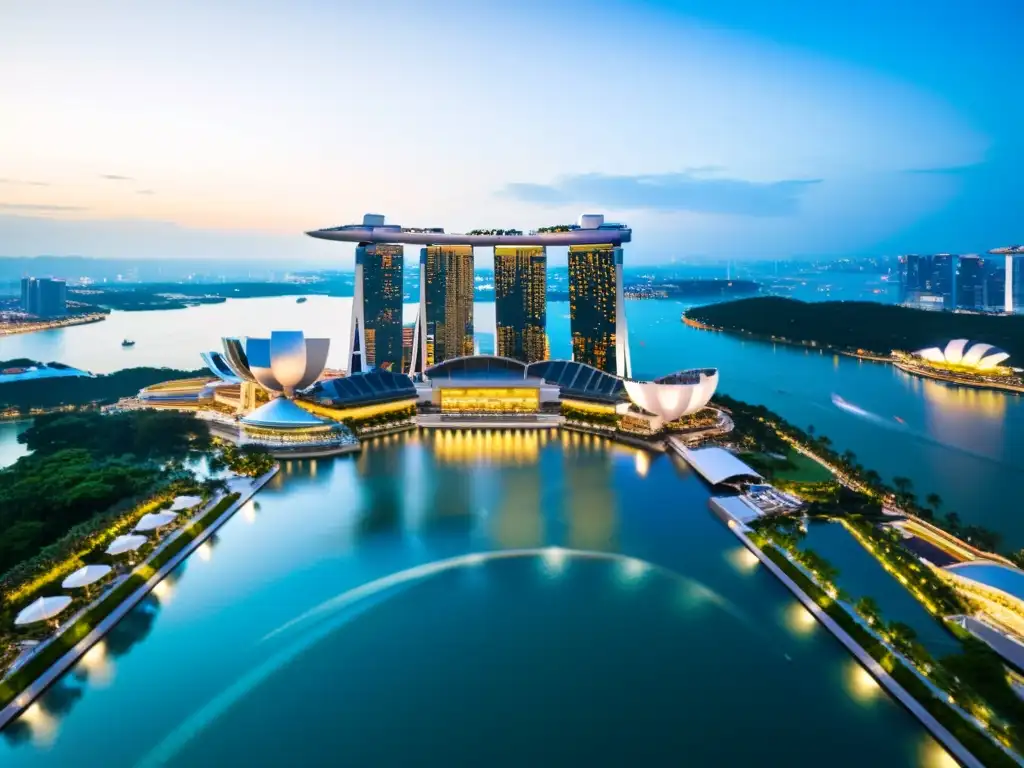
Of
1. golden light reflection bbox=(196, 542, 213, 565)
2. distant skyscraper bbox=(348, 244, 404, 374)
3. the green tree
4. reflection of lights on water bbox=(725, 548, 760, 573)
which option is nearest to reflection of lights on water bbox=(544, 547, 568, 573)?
reflection of lights on water bbox=(725, 548, 760, 573)

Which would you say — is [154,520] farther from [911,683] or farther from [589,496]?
[911,683]

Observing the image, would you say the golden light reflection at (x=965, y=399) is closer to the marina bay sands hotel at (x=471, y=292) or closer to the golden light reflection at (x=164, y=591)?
the marina bay sands hotel at (x=471, y=292)

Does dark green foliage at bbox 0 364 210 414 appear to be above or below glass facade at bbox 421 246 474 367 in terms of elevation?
below

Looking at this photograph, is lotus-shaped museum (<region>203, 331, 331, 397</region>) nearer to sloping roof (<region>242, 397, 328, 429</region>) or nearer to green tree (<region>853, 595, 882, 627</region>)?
sloping roof (<region>242, 397, 328, 429</region>)

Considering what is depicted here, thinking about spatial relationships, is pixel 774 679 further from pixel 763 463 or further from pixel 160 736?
pixel 763 463

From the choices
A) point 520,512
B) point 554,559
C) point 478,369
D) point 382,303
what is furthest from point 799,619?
point 382,303

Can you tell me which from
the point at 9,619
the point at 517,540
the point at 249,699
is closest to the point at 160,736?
the point at 249,699
